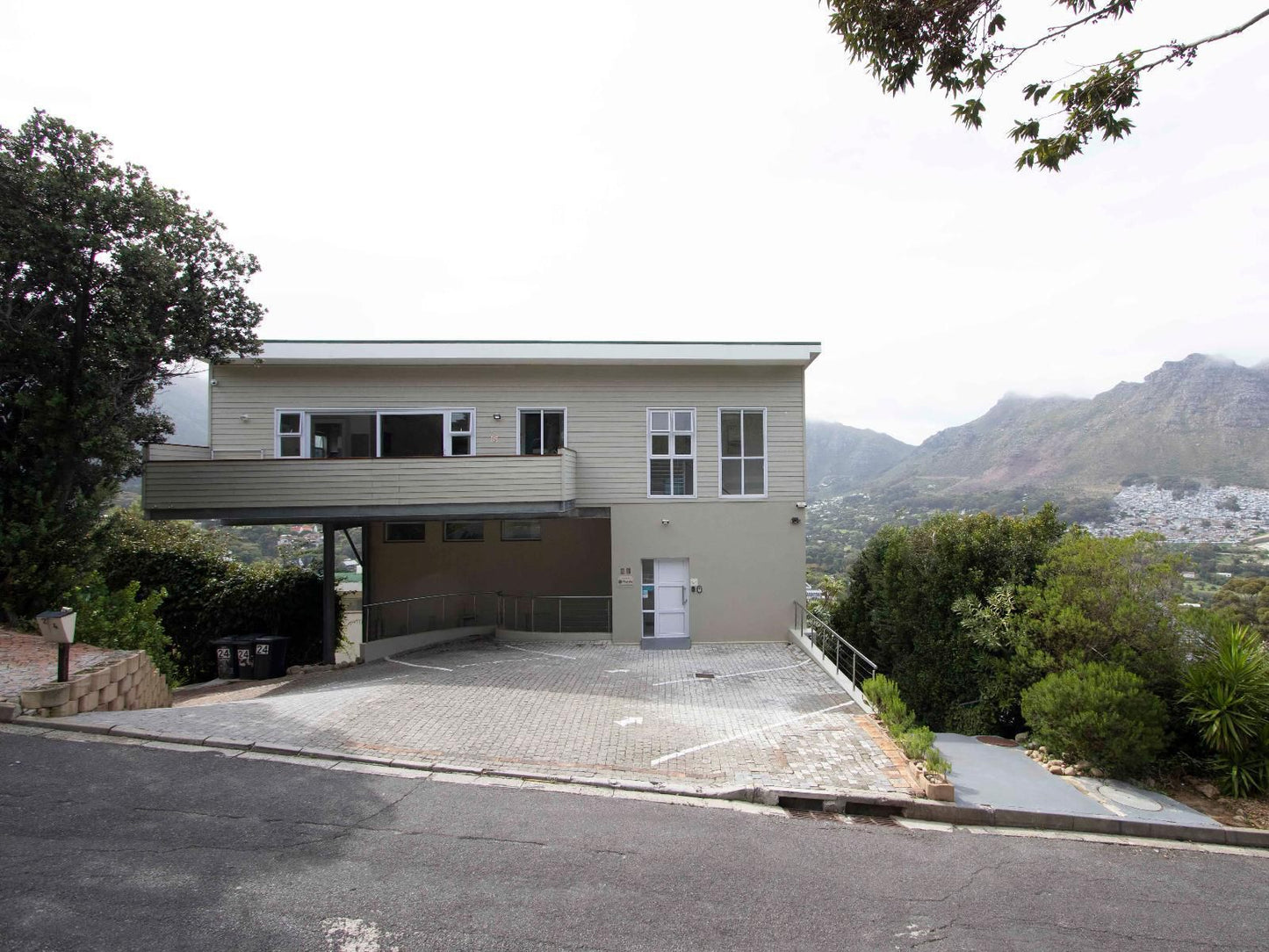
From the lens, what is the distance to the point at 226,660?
586 inches

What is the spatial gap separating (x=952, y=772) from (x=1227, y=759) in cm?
295

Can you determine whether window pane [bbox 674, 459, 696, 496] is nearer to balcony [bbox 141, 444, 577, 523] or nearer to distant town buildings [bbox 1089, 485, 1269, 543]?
balcony [bbox 141, 444, 577, 523]

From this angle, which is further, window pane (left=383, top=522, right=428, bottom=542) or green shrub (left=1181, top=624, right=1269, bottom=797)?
window pane (left=383, top=522, right=428, bottom=542)

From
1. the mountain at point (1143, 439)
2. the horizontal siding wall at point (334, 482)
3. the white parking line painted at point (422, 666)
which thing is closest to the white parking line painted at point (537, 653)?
the white parking line painted at point (422, 666)

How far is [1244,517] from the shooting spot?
128 feet

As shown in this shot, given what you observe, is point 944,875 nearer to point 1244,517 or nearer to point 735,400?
point 735,400

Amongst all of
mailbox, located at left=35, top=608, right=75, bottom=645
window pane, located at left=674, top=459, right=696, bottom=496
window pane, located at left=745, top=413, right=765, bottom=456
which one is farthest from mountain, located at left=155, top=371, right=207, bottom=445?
mailbox, located at left=35, top=608, right=75, bottom=645

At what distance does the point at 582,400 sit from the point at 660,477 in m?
2.46

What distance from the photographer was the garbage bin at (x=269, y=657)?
1490 centimetres

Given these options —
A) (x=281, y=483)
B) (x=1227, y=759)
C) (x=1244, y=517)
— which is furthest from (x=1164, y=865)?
(x=1244, y=517)

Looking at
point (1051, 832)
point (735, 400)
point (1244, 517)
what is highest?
point (735, 400)

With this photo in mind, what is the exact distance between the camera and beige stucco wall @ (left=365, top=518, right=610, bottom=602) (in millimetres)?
18375

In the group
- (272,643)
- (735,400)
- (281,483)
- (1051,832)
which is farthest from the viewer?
(735,400)

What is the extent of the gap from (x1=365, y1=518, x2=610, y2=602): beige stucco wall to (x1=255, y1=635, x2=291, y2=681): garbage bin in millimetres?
3299
